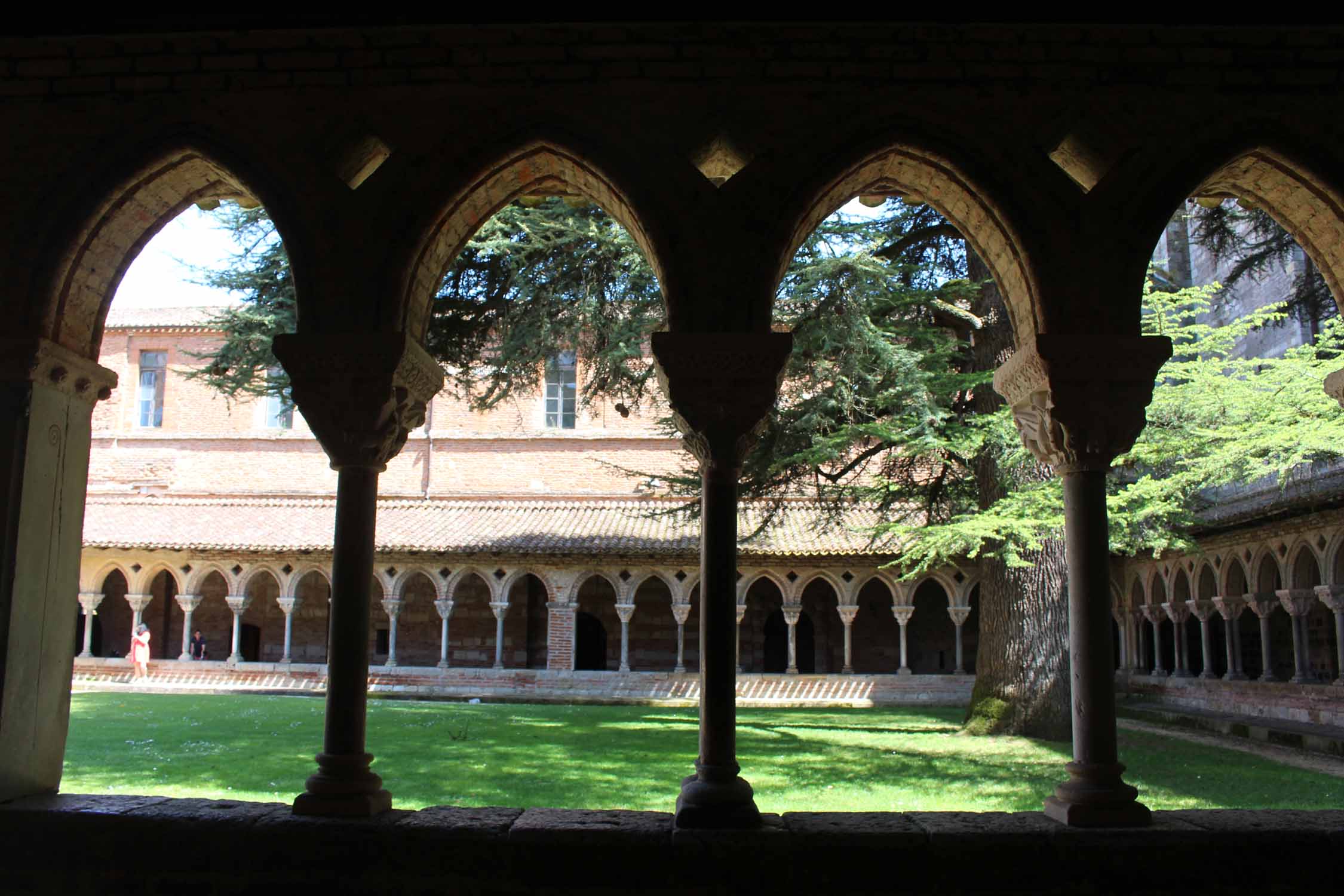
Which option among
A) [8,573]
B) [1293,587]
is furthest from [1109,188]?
[1293,587]

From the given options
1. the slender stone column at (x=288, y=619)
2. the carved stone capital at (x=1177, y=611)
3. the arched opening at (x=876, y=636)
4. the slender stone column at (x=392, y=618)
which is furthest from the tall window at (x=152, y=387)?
the carved stone capital at (x=1177, y=611)

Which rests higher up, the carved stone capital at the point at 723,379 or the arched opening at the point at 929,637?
the carved stone capital at the point at 723,379

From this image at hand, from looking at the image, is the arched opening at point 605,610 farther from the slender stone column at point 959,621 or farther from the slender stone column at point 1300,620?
the slender stone column at point 1300,620

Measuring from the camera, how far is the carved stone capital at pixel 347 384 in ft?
15.0

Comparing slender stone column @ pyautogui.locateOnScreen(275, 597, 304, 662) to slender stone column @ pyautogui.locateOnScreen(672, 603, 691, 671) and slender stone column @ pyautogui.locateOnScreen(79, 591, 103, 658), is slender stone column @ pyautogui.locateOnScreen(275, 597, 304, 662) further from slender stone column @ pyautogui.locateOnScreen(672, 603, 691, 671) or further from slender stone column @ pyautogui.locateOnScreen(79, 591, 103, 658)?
slender stone column @ pyautogui.locateOnScreen(672, 603, 691, 671)

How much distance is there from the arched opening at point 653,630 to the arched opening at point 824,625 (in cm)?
272

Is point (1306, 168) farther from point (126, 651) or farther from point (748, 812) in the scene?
point (126, 651)

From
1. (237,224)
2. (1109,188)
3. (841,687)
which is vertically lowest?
(841,687)

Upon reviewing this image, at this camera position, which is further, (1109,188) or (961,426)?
(961,426)

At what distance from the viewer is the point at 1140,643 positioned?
2077 centimetres

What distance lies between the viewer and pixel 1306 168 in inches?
178

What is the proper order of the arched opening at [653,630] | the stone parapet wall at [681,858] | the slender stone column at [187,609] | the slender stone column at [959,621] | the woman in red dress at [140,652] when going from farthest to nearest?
the arched opening at [653,630] < the slender stone column at [187,609] < the woman in red dress at [140,652] < the slender stone column at [959,621] < the stone parapet wall at [681,858]

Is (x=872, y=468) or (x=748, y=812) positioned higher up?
(x=872, y=468)

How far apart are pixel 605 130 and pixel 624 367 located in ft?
30.1
